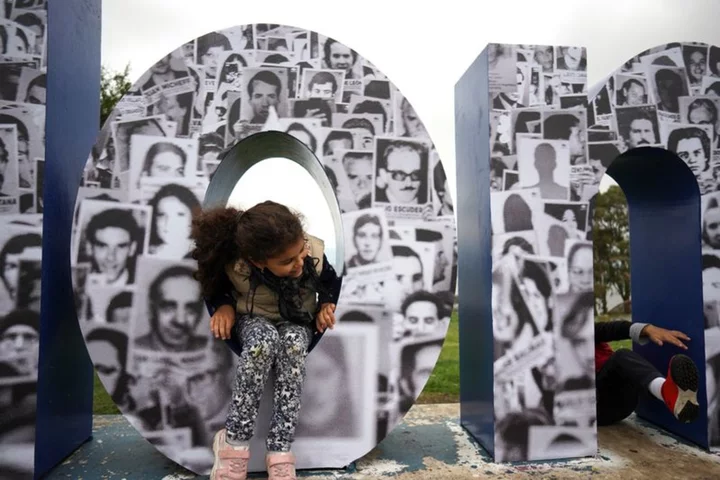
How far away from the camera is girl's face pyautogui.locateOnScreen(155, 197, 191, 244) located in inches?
120

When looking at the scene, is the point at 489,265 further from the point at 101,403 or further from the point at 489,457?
the point at 101,403

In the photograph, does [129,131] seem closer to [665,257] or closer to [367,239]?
[367,239]

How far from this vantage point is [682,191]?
3.77 m

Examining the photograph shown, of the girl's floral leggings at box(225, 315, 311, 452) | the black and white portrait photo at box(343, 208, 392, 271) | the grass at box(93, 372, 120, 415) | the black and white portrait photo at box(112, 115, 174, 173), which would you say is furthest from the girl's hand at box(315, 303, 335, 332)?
the grass at box(93, 372, 120, 415)

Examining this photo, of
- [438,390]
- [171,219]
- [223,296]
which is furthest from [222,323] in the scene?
[438,390]

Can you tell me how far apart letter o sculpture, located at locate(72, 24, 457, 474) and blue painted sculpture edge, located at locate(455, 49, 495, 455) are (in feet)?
1.30

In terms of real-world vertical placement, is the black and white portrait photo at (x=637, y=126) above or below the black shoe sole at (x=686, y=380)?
above

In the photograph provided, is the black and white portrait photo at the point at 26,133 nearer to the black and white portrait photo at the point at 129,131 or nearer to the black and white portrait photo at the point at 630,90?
the black and white portrait photo at the point at 129,131

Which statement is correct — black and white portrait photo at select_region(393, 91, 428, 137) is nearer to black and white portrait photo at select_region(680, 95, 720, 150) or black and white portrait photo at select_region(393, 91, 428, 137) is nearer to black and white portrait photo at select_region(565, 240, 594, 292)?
black and white portrait photo at select_region(565, 240, 594, 292)

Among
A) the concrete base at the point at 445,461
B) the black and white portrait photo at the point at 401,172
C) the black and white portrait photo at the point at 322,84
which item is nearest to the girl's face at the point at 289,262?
the black and white portrait photo at the point at 401,172

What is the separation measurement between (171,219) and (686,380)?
9.88ft

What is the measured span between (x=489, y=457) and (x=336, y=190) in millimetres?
1918

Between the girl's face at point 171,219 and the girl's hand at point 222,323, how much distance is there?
1.81 ft

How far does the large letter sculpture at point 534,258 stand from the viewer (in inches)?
132
